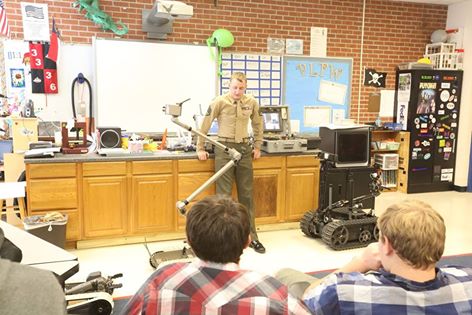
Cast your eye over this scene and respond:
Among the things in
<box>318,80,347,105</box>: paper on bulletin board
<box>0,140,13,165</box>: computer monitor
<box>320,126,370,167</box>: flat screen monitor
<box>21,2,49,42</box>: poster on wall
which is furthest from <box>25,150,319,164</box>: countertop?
<box>318,80,347,105</box>: paper on bulletin board

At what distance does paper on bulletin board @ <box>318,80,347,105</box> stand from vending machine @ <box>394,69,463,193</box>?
0.96 metres

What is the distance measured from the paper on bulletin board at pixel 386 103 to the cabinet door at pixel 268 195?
318 cm

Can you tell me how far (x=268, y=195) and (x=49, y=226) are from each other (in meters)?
2.19

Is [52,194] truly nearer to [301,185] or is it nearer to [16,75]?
[16,75]

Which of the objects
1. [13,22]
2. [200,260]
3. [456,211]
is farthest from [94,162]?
[456,211]

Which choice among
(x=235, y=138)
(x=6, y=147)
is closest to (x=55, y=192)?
(x=6, y=147)

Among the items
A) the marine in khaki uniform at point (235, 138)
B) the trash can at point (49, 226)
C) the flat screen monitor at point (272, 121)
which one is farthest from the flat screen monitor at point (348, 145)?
the trash can at point (49, 226)

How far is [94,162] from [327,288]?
3.22 metres

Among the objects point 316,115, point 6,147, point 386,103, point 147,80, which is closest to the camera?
point 6,147

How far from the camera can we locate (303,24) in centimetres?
644

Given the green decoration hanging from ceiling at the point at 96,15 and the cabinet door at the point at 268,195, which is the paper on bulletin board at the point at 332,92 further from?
the green decoration hanging from ceiling at the point at 96,15

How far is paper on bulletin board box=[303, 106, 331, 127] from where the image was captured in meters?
6.62

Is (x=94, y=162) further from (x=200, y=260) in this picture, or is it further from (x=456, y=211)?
(x=456, y=211)

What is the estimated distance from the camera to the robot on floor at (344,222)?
428 centimetres
